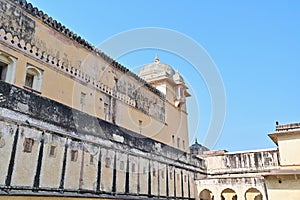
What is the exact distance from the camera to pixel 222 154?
71.1ft

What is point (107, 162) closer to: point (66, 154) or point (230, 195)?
point (66, 154)

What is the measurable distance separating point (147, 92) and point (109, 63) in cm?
504

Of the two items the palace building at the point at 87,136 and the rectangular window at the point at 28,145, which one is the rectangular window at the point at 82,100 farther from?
the rectangular window at the point at 28,145

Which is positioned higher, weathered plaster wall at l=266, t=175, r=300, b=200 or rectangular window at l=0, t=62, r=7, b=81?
rectangular window at l=0, t=62, r=7, b=81

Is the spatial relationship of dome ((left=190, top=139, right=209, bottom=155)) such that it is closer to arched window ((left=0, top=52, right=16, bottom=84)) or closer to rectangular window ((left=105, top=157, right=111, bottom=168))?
rectangular window ((left=105, top=157, right=111, bottom=168))

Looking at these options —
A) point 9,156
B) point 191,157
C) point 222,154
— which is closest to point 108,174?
point 9,156

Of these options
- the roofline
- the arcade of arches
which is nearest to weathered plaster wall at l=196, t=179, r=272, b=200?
the arcade of arches

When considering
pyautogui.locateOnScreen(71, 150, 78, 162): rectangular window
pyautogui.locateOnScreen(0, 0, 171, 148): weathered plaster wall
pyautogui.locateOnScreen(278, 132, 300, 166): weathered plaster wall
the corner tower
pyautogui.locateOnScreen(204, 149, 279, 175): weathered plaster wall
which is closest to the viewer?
pyautogui.locateOnScreen(71, 150, 78, 162): rectangular window

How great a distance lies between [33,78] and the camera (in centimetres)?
1274

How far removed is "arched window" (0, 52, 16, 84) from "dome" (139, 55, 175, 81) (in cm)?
1462

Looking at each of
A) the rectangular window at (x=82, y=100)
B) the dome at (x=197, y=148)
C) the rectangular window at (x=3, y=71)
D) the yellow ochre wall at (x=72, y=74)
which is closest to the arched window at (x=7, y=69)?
the rectangular window at (x=3, y=71)

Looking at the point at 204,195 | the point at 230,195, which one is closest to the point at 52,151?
the point at 204,195

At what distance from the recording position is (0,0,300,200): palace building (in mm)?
8055

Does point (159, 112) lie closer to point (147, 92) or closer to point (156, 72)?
point (147, 92)
